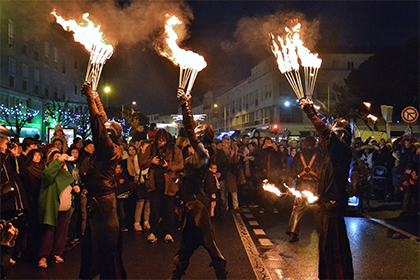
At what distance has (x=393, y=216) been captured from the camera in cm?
1104

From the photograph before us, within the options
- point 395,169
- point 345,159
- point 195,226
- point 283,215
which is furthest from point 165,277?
point 395,169

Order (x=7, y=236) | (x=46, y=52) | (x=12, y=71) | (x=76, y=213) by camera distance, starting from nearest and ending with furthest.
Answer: (x=7, y=236), (x=76, y=213), (x=12, y=71), (x=46, y=52)

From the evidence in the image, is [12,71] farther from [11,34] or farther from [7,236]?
[7,236]

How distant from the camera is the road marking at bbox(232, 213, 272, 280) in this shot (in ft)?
19.1

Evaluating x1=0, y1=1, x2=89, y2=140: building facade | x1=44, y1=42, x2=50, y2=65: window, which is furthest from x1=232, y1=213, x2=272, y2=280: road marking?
x1=44, y1=42, x2=50, y2=65: window

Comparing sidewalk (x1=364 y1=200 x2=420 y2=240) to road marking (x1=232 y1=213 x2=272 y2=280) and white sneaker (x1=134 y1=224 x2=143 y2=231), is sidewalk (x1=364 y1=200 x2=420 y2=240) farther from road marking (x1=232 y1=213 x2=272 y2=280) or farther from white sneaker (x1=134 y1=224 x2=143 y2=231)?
white sneaker (x1=134 y1=224 x2=143 y2=231)

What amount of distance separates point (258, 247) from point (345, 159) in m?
3.42

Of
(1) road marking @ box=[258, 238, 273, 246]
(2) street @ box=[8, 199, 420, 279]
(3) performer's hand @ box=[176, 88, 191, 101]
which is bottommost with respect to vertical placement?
(1) road marking @ box=[258, 238, 273, 246]

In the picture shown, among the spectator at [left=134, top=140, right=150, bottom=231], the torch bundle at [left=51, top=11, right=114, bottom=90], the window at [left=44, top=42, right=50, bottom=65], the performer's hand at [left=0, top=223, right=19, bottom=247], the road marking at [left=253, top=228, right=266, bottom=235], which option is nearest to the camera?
the performer's hand at [left=0, top=223, right=19, bottom=247]

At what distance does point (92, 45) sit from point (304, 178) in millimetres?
4855

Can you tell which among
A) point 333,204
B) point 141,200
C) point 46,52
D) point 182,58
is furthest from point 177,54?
point 46,52

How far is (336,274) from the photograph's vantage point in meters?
4.50

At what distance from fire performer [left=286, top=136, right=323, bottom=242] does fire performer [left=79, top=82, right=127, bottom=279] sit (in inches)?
165

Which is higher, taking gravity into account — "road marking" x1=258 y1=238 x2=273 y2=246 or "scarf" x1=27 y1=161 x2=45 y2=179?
"scarf" x1=27 y1=161 x2=45 y2=179
